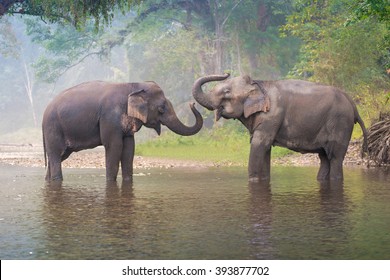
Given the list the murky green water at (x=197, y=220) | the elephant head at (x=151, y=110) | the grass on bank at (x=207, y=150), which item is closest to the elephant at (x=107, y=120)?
the elephant head at (x=151, y=110)

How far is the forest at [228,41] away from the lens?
1006 inches

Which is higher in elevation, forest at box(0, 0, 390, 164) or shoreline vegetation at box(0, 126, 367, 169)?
forest at box(0, 0, 390, 164)

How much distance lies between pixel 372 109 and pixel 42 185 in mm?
13025

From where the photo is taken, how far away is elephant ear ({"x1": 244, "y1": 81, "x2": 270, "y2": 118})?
15289 mm

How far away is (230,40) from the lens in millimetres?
47719

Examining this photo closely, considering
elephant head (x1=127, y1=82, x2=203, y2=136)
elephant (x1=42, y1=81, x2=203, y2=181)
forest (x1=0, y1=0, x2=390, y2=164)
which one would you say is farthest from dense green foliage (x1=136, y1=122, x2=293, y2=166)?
elephant (x1=42, y1=81, x2=203, y2=181)

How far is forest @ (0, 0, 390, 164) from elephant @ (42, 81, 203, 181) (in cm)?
468

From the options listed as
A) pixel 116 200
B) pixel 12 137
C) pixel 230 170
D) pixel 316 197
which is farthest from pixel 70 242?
pixel 12 137

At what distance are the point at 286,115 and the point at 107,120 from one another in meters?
3.45

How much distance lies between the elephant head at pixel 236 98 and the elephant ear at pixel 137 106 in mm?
1034

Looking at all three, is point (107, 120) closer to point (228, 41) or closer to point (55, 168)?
point (55, 168)

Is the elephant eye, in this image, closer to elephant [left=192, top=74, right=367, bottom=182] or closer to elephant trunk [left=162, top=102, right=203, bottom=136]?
elephant trunk [left=162, top=102, right=203, bottom=136]

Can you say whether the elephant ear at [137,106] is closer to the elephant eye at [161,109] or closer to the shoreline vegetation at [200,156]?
the elephant eye at [161,109]

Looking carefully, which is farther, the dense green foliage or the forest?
the forest
